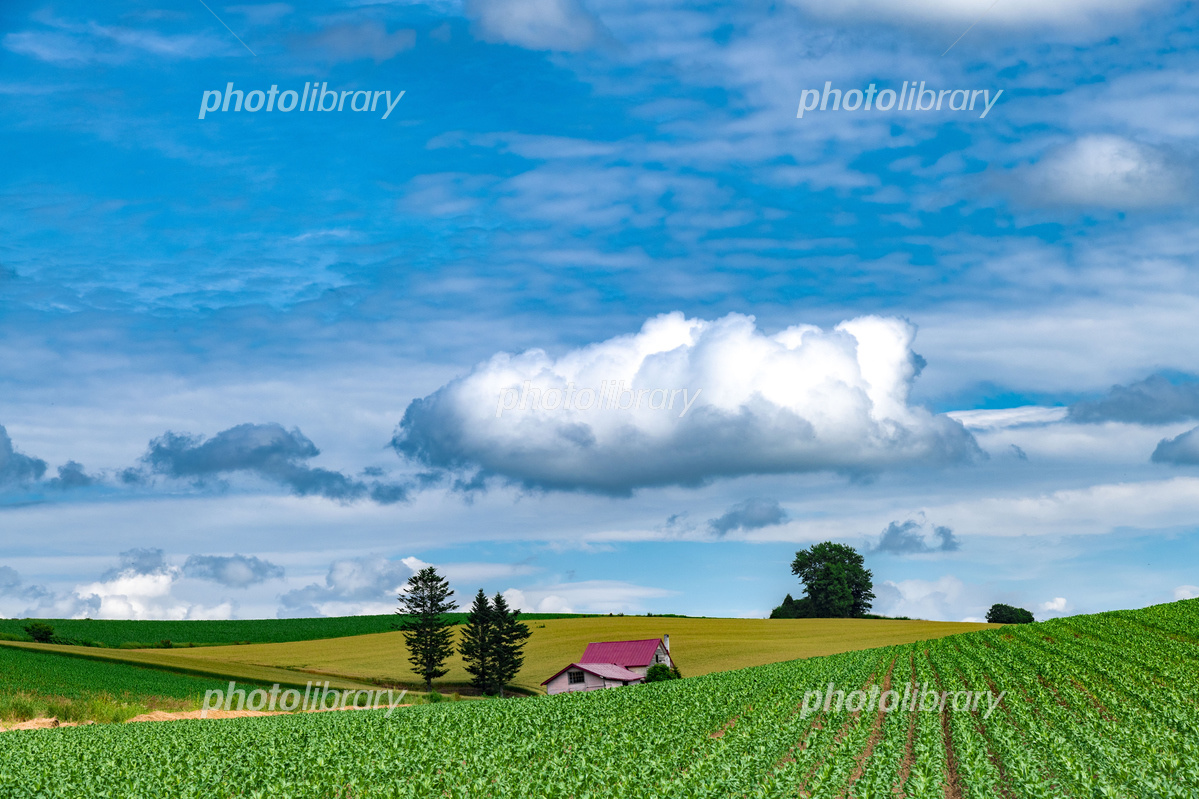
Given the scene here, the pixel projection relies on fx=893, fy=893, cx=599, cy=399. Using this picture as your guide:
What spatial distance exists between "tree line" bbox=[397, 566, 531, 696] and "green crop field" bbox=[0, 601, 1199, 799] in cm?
4135

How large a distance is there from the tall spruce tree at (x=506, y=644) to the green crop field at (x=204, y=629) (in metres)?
43.7

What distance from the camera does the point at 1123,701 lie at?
117ft

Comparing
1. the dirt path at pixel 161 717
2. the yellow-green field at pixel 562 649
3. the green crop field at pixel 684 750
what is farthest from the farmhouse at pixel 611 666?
the green crop field at pixel 684 750

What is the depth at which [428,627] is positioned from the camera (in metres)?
87.9

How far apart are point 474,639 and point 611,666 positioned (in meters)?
14.3

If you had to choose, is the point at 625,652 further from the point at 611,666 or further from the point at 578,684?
the point at 578,684

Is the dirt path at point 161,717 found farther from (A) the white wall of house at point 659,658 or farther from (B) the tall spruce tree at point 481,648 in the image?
(A) the white wall of house at point 659,658

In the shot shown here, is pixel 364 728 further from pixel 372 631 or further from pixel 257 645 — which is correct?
pixel 372 631

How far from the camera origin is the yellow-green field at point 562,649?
277ft

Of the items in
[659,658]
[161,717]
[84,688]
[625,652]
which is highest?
[625,652]

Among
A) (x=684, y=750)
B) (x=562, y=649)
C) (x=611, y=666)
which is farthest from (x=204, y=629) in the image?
(x=684, y=750)

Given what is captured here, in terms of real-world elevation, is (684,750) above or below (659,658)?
above

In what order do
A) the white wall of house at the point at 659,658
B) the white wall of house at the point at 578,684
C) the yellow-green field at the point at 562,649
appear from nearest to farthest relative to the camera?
the white wall of house at the point at 578,684 < the white wall of house at the point at 659,658 < the yellow-green field at the point at 562,649

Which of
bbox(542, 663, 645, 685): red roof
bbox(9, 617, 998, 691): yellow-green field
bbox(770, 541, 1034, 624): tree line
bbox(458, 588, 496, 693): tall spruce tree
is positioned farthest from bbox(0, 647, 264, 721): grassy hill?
bbox(770, 541, 1034, 624): tree line
